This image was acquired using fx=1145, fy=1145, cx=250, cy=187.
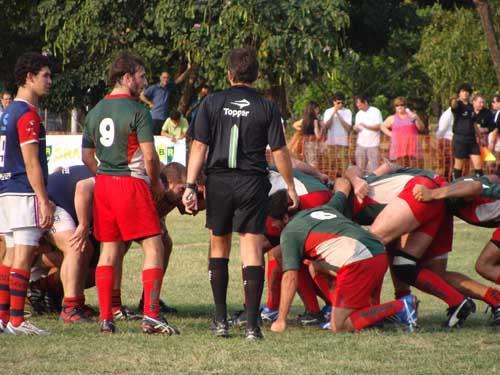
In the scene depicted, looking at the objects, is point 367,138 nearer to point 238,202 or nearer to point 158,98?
point 158,98

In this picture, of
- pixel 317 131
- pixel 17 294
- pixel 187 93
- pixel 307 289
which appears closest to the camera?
pixel 17 294

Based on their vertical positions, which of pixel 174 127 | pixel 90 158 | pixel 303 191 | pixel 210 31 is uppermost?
pixel 210 31

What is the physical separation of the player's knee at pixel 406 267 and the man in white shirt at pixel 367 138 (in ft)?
44.1

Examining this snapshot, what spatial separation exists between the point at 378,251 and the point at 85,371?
2.73 metres

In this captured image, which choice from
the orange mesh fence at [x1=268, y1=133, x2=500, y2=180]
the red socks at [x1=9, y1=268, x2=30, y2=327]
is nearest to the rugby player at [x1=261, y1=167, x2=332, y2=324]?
the red socks at [x1=9, y1=268, x2=30, y2=327]

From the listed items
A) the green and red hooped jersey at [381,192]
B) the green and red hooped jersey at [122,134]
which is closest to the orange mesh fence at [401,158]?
the green and red hooped jersey at [381,192]

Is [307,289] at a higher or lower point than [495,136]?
lower

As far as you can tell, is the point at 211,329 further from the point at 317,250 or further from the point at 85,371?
the point at 85,371

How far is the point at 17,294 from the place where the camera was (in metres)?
8.28

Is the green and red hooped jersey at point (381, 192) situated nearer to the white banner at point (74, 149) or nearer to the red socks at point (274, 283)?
the red socks at point (274, 283)

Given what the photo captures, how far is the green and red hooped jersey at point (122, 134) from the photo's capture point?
8.13m

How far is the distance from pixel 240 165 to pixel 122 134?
880 millimetres

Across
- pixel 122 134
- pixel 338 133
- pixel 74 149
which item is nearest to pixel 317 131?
pixel 338 133

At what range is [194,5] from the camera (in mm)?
25281
